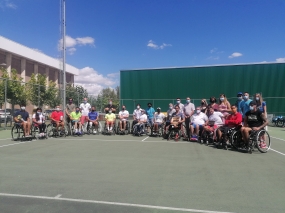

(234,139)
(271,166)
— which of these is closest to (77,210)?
(271,166)

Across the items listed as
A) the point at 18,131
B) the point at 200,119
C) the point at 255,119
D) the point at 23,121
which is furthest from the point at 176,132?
the point at 18,131

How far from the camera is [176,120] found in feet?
32.0

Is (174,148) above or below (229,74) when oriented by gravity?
below

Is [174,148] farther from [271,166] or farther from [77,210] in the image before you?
[77,210]

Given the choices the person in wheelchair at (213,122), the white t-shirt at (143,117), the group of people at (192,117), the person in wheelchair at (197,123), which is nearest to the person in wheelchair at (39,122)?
the group of people at (192,117)

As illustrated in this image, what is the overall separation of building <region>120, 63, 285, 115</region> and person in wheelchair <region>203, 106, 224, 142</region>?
13.7 meters

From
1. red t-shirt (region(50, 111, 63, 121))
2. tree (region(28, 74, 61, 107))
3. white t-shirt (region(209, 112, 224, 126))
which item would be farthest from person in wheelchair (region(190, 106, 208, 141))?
tree (region(28, 74, 61, 107))

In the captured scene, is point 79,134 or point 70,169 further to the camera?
point 79,134

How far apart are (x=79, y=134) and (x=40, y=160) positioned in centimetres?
496

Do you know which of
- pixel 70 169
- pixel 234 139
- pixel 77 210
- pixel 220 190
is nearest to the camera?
pixel 77 210

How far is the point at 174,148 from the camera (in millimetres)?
7730

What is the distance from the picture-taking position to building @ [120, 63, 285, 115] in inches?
923

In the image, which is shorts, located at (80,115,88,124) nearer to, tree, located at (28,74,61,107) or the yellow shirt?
the yellow shirt

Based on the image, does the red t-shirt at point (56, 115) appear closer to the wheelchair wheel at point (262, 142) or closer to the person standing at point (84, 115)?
the person standing at point (84, 115)
